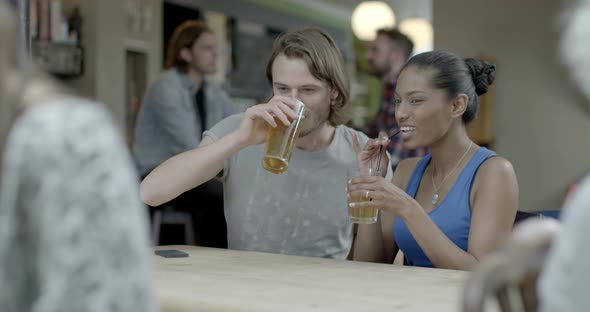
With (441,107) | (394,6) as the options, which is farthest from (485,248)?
(394,6)

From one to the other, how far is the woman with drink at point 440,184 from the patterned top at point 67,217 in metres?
1.18

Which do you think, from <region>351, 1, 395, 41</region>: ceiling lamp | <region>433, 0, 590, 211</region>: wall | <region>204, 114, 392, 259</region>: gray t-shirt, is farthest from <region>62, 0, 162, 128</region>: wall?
<region>204, 114, 392, 259</region>: gray t-shirt

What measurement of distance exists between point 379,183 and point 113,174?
1.20 metres

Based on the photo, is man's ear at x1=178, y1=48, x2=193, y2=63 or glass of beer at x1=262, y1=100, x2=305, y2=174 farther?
man's ear at x1=178, y1=48, x2=193, y2=63

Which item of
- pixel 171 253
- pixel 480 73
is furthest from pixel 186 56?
pixel 171 253

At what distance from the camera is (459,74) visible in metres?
2.20

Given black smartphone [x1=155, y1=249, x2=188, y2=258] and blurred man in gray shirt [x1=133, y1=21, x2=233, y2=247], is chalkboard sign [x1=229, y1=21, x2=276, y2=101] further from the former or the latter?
black smartphone [x1=155, y1=249, x2=188, y2=258]

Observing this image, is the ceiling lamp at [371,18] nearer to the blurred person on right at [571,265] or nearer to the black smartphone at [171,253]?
the black smartphone at [171,253]

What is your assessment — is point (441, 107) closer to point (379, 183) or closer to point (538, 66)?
point (379, 183)

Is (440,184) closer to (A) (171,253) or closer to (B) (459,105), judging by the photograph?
(B) (459,105)

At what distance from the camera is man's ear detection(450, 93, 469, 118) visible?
218cm

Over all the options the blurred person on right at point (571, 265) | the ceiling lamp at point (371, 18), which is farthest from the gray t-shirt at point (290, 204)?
the ceiling lamp at point (371, 18)

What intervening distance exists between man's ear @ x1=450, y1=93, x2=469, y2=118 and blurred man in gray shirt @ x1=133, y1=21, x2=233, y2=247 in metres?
→ 2.06

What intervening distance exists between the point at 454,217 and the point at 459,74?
461 millimetres
